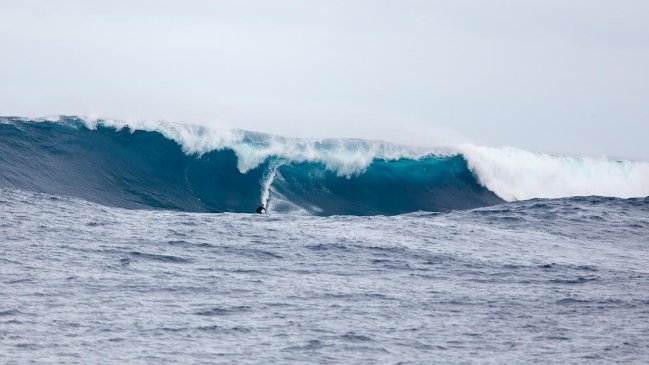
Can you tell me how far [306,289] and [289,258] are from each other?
8.61 feet

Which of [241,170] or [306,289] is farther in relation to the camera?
[241,170]

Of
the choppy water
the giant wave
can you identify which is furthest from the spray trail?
the choppy water

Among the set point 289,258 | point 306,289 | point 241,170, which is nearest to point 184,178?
point 241,170

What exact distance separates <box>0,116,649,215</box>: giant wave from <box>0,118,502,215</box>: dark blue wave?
0.03 m

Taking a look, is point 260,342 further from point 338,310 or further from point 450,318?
point 450,318

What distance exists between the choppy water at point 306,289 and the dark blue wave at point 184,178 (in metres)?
3.93

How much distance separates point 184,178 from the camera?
28.6 meters

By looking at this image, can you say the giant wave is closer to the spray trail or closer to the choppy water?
the spray trail

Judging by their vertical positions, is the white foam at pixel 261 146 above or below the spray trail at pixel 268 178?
above

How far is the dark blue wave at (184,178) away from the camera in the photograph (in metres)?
26.3

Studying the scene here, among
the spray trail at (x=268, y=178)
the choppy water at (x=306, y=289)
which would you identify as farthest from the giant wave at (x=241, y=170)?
the choppy water at (x=306, y=289)

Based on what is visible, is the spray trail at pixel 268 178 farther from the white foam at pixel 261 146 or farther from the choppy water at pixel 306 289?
the choppy water at pixel 306 289

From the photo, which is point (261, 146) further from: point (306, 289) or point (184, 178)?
point (306, 289)

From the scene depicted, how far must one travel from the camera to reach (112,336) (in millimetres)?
11344
